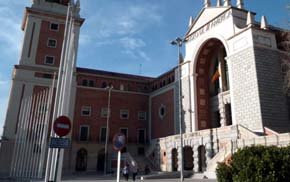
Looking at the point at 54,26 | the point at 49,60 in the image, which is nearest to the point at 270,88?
the point at 49,60

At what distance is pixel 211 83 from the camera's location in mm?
30812

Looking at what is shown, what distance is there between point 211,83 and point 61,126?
25269 mm

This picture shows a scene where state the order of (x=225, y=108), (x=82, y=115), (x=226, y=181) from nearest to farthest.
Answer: (x=226, y=181), (x=225, y=108), (x=82, y=115)

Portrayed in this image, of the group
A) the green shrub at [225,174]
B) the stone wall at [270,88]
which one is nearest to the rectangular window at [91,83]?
the stone wall at [270,88]

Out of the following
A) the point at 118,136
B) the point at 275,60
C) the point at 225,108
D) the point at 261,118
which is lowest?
the point at 118,136

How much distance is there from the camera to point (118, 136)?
1013 cm

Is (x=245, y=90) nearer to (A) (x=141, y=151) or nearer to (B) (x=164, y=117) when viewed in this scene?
(B) (x=164, y=117)

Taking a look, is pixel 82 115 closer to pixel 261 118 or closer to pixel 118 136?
pixel 261 118

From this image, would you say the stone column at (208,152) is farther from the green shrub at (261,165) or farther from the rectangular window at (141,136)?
the rectangular window at (141,136)

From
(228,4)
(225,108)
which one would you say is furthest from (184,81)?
(228,4)

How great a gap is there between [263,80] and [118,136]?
16.5m

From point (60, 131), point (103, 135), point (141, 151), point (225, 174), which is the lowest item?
point (225, 174)

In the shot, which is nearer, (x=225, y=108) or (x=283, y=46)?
(x=283, y=46)

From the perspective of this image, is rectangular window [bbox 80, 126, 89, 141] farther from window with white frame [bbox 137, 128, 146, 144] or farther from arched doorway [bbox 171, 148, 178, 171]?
arched doorway [bbox 171, 148, 178, 171]
